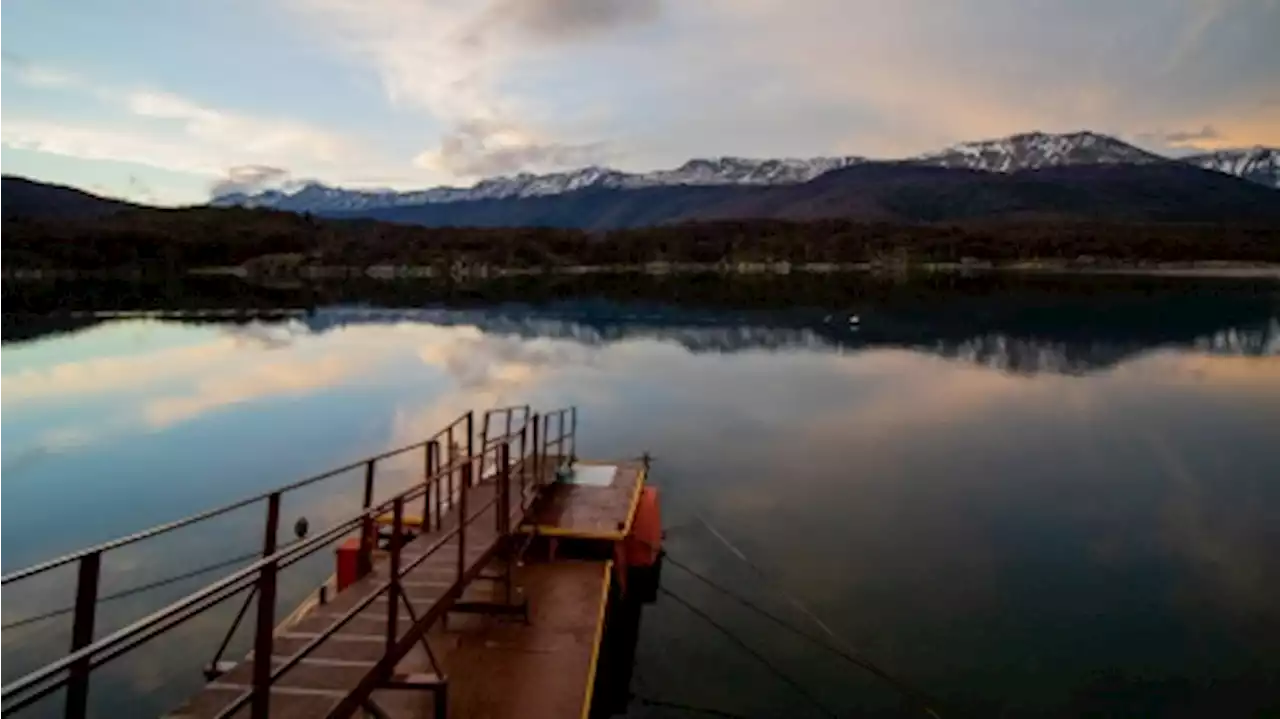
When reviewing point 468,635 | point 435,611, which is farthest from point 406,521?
point 435,611

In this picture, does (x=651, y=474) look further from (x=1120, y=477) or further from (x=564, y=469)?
(x=1120, y=477)

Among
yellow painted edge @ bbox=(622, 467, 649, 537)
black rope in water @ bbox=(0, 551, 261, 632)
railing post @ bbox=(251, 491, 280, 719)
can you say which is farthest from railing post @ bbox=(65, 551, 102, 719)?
black rope in water @ bbox=(0, 551, 261, 632)

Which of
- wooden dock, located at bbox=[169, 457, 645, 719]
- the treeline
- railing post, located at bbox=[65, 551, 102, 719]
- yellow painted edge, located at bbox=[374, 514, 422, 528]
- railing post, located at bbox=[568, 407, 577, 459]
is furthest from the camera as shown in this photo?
the treeline

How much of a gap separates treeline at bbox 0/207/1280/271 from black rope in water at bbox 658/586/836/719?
479 ft

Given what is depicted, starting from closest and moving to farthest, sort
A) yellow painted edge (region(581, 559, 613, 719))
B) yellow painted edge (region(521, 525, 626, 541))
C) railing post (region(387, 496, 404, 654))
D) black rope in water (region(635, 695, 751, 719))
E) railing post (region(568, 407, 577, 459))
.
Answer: railing post (region(387, 496, 404, 654)) < yellow painted edge (region(581, 559, 613, 719)) < black rope in water (region(635, 695, 751, 719)) < yellow painted edge (region(521, 525, 626, 541)) < railing post (region(568, 407, 577, 459))

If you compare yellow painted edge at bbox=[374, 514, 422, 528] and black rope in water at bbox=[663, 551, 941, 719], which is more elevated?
yellow painted edge at bbox=[374, 514, 422, 528]

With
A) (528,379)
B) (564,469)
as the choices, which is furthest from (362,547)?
(528,379)

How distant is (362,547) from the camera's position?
1133 centimetres

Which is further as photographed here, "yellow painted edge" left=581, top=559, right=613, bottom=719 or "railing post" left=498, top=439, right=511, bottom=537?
"railing post" left=498, top=439, right=511, bottom=537

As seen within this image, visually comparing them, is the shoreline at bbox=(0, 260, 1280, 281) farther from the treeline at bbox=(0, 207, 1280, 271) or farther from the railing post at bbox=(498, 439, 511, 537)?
the railing post at bbox=(498, 439, 511, 537)

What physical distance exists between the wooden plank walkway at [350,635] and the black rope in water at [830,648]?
4318mm

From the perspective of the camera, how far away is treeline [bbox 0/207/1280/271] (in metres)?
156

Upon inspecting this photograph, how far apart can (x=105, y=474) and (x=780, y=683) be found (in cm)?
2035

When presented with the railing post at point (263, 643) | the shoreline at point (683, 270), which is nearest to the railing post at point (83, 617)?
the railing post at point (263, 643)
